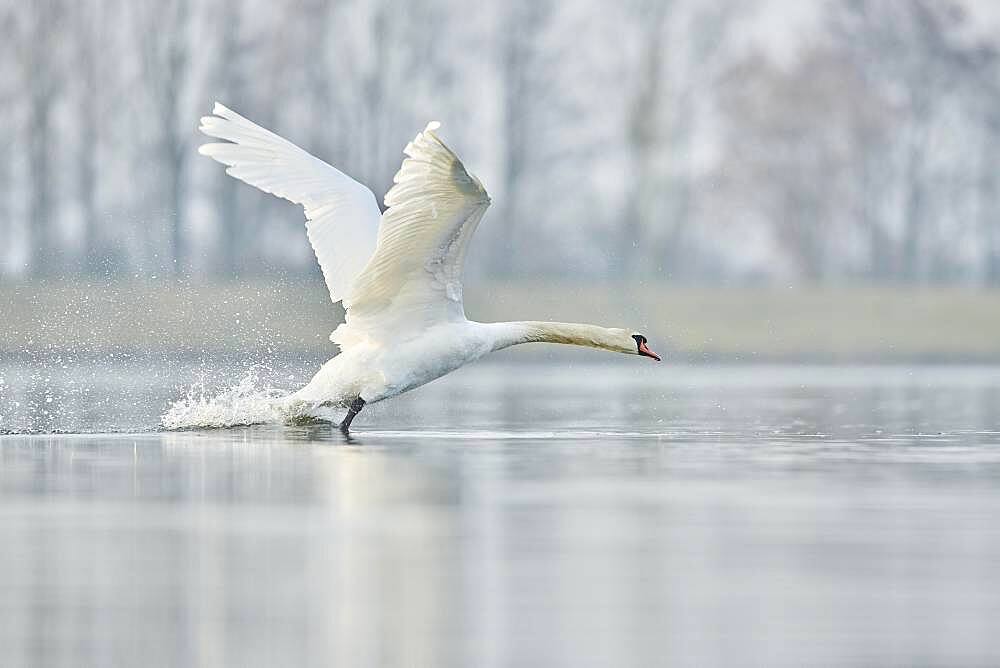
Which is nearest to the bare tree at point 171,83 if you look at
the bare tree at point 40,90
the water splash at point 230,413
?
the bare tree at point 40,90

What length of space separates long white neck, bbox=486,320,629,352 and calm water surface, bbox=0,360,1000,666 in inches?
26.7

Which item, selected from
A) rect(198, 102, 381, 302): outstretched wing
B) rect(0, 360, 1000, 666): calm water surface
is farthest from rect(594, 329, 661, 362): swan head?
rect(198, 102, 381, 302): outstretched wing

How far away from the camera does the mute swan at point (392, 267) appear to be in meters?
12.9

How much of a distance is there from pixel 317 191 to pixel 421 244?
89.9 inches

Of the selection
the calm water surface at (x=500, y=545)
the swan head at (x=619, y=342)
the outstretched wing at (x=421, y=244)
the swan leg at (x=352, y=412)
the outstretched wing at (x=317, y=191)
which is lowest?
the calm water surface at (x=500, y=545)

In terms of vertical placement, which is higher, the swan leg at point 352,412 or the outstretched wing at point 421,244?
the outstretched wing at point 421,244

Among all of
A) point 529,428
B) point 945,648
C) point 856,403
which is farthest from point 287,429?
→ point 945,648

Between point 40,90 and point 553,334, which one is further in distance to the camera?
point 40,90

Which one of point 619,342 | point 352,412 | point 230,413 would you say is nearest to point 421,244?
point 352,412

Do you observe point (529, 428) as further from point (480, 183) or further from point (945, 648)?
point (945, 648)

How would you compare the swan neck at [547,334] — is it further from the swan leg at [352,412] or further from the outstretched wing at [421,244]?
the swan leg at [352,412]

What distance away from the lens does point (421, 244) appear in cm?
1362

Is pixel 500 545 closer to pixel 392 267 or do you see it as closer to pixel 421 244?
pixel 421 244

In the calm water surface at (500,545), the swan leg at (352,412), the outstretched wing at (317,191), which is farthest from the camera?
the outstretched wing at (317,191)
